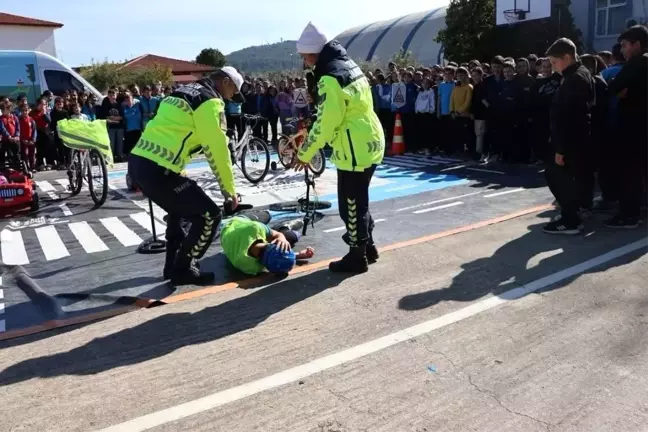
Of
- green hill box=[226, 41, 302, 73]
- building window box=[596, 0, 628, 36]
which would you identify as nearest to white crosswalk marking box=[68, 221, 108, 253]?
building window box=[596, 0, 628, 36]

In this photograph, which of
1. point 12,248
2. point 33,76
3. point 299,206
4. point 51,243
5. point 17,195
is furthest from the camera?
point 33,76

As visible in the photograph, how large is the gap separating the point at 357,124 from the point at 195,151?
4.55 ft

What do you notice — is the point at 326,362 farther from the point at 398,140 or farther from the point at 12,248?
the point at 398,140

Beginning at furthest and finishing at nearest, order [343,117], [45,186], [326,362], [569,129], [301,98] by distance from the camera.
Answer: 1. [301,98]
2. [45,186]
3. [569,129]
4. [343,117]
5. [326,362]

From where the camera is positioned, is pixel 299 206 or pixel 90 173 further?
pixel 90 173

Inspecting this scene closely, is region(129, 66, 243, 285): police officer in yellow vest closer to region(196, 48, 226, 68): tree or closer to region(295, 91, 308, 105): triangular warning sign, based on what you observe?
region(295, 91, 308, 105): triangular warning sign

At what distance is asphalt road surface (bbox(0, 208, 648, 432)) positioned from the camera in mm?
3096

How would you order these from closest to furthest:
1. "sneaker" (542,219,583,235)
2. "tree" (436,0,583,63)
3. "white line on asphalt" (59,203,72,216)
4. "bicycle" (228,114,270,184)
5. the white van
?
1. "sneaker" (542,219,583,235)
2. "white line on asphalt" (59,203,72,216)
3. "bicycle" (228,114,270,184)
4. the white van
5. "tree" (436,0,583,63)

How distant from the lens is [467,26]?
33.2 m

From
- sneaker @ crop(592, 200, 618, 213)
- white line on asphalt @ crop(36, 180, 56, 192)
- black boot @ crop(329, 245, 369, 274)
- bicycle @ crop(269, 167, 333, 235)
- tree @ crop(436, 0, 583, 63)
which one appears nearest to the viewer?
black boot @ crop(329, 245, 369, 274)

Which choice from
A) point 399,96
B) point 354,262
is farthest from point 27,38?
point 354,262

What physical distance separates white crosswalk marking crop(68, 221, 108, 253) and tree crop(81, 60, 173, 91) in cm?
3507

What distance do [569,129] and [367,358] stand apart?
374cm

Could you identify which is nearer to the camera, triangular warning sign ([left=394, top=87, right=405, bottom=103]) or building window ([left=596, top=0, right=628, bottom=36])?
triangular warning sign ([left=394, top=87, right=405, bottom=103])
